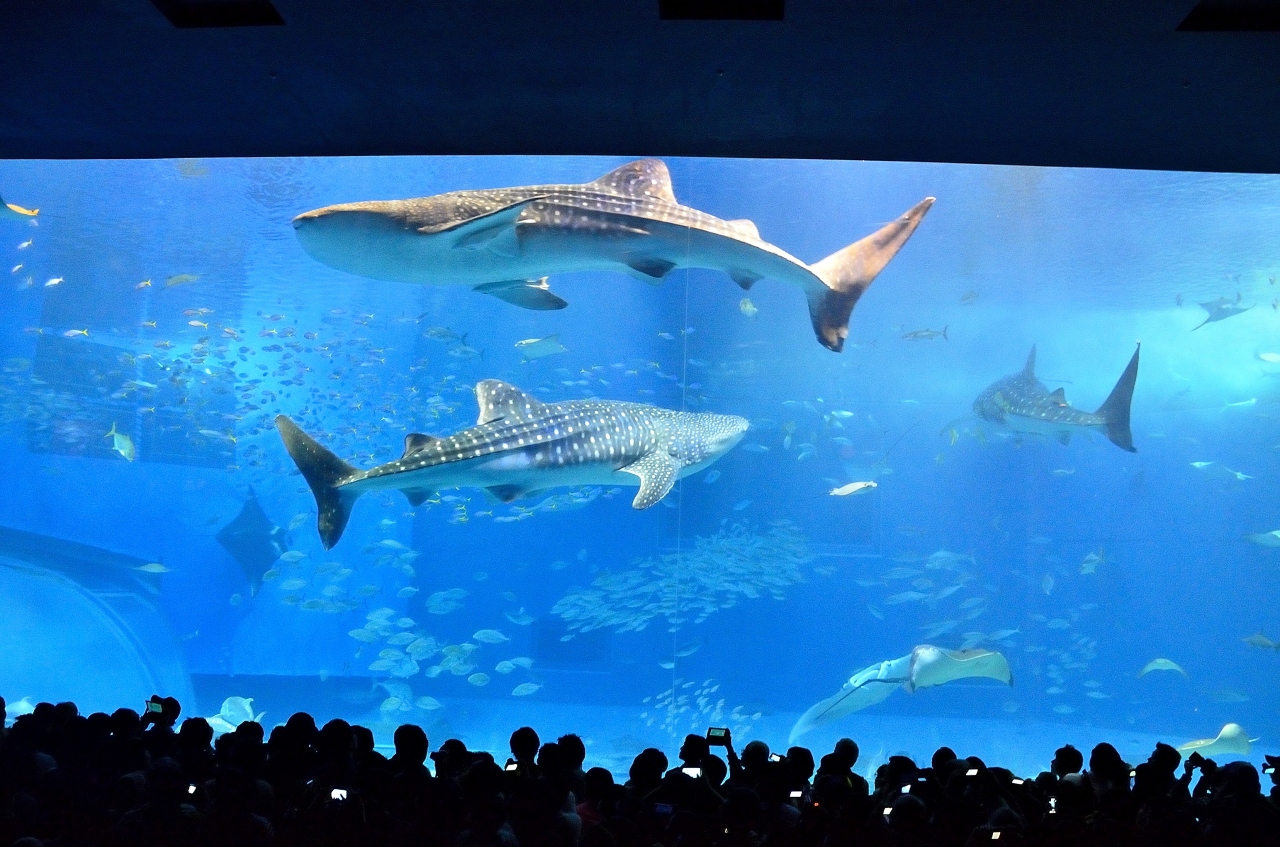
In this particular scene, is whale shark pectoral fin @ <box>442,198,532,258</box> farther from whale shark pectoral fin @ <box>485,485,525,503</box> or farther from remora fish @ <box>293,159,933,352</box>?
whale shark pectoral fin @ <box>485,485,525,503</box>

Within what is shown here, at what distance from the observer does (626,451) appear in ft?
20.5

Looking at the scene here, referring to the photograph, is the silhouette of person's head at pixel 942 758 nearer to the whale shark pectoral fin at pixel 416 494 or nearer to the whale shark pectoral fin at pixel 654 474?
the whale shark pectoral fin at pixel 654 474

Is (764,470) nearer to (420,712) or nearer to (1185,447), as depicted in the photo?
(420,712)

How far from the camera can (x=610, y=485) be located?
11555mm

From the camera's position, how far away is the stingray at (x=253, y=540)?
49.0ft

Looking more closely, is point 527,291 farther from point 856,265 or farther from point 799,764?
point 799,764

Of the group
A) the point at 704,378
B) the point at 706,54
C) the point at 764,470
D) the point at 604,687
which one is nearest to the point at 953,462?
→ the point at 764,470

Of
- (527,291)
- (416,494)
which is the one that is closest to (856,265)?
(527,291)

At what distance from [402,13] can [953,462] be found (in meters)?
21.9

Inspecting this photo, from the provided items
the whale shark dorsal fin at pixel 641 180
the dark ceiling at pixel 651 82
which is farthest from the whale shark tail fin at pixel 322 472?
the whale shark dorsal fin at pixel 641 180

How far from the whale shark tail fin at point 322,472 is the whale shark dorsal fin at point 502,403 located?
46.1 inches

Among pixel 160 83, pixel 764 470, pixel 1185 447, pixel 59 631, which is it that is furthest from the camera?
pixel 1185 447

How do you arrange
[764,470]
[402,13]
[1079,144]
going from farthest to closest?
[764,470]
[1079,144]
[402,13]

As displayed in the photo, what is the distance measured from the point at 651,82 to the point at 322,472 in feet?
11.3
